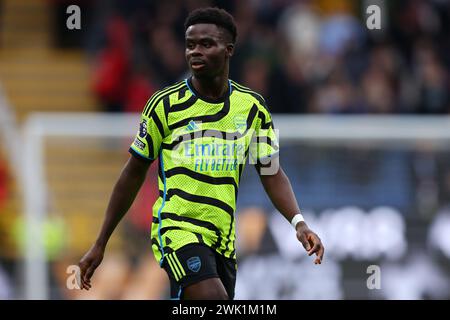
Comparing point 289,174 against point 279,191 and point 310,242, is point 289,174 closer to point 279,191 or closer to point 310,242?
point 279,191

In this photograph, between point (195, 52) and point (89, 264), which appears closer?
point (195, 52)

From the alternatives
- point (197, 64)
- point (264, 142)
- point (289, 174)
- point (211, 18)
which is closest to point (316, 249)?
point (264, 142)

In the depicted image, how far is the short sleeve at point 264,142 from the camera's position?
712 centimetres

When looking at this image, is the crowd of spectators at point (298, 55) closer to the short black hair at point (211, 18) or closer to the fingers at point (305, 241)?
the short black hair at point (211, 18)

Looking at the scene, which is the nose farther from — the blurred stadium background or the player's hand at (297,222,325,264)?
the blurred stadium background

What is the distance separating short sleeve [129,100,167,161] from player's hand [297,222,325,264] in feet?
2.98

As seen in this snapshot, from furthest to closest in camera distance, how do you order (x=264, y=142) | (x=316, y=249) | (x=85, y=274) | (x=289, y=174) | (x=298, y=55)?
(x=298, y=55)
(x=289, y=174)
(x=264, y=142)
(x=85, y=274)
(x=316, y=249)

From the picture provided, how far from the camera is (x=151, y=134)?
6.94m

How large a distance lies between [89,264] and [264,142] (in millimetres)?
1210

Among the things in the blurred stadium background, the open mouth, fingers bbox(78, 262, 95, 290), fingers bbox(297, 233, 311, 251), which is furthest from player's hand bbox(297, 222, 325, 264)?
the blurred stadium background

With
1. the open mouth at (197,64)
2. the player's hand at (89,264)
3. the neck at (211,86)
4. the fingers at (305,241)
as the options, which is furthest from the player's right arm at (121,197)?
the fingers at (305,241)

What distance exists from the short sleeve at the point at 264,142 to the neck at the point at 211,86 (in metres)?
0.29

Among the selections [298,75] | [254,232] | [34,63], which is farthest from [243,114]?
[34,63]
